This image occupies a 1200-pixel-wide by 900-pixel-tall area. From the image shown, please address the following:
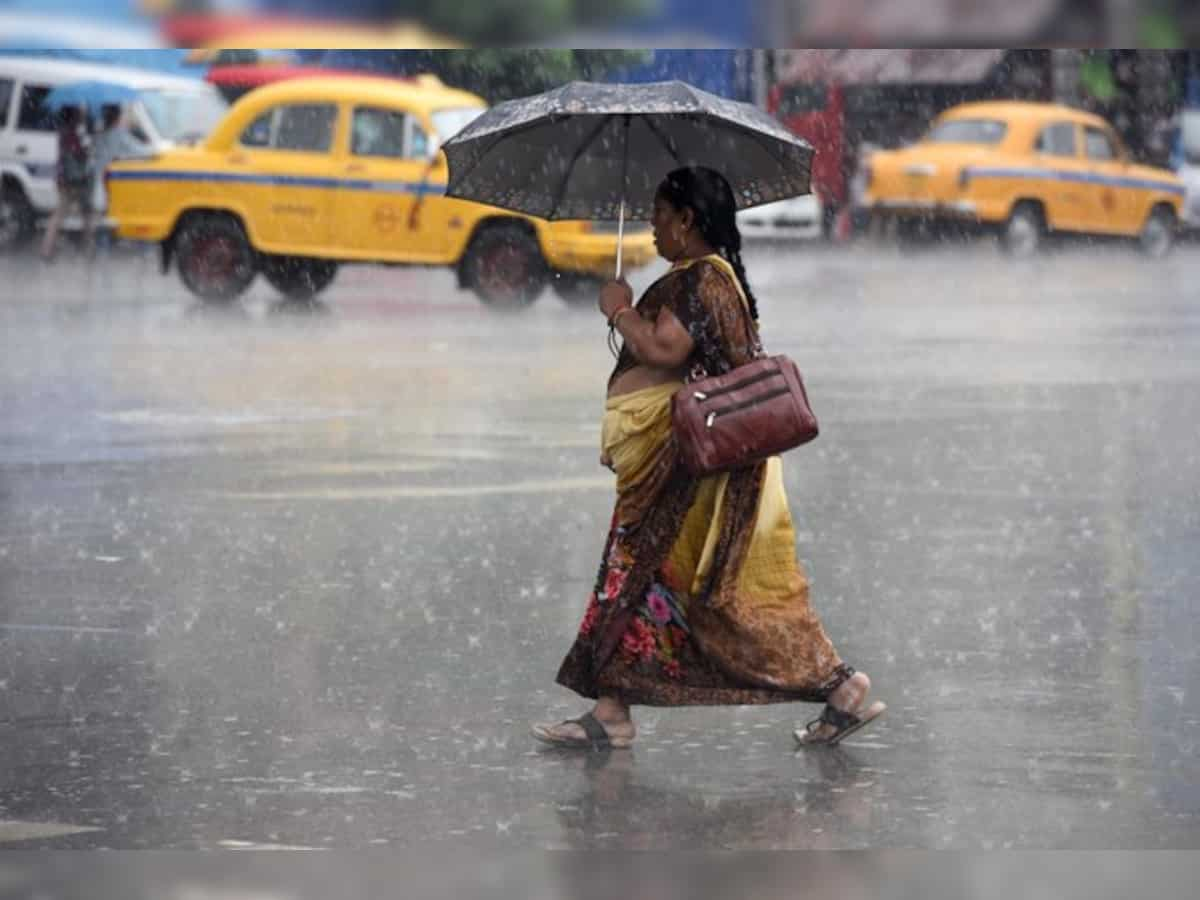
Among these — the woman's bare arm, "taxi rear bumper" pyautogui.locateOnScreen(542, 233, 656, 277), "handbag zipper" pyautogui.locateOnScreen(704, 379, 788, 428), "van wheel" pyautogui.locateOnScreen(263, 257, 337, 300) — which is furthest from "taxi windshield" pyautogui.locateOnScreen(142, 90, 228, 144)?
"handbag zipper" pyautogui.locateOnScreen(704, 379, 788, 428)

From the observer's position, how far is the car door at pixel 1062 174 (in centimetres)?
3081

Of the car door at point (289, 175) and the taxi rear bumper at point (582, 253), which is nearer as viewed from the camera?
the taxi rear bumper at point (582, 253)

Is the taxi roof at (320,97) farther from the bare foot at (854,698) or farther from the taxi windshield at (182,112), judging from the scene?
the bare foot at (854,698)

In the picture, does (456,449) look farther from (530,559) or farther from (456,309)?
(456,309)

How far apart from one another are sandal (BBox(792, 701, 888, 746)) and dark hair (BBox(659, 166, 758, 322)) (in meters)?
1.05

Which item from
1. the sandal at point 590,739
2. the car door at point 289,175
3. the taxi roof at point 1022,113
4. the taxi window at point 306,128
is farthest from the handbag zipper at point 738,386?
the taxi roof at point 1022,113

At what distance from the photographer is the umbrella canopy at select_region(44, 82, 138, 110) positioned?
2862 centimetres

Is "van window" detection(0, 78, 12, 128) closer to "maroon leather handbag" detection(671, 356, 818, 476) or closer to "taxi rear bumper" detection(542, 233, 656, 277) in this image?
"taxi rear bumper" detection(542, 233, 656, 277)

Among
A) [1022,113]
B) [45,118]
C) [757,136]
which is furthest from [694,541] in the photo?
A: [1022,113]

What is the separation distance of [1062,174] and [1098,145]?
33.0 inches

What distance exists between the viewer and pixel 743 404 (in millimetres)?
7105

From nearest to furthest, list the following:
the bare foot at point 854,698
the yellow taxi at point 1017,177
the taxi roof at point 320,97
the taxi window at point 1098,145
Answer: the bare foot at point 854,698 < the taxi roof at point 320,97 < the yellow taxi at point 1017,177 < the taxi window at point 1098,145

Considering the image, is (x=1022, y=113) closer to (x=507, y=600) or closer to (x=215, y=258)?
(x=215, y=258)

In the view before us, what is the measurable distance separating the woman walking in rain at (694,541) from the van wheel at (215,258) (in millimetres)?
16477
